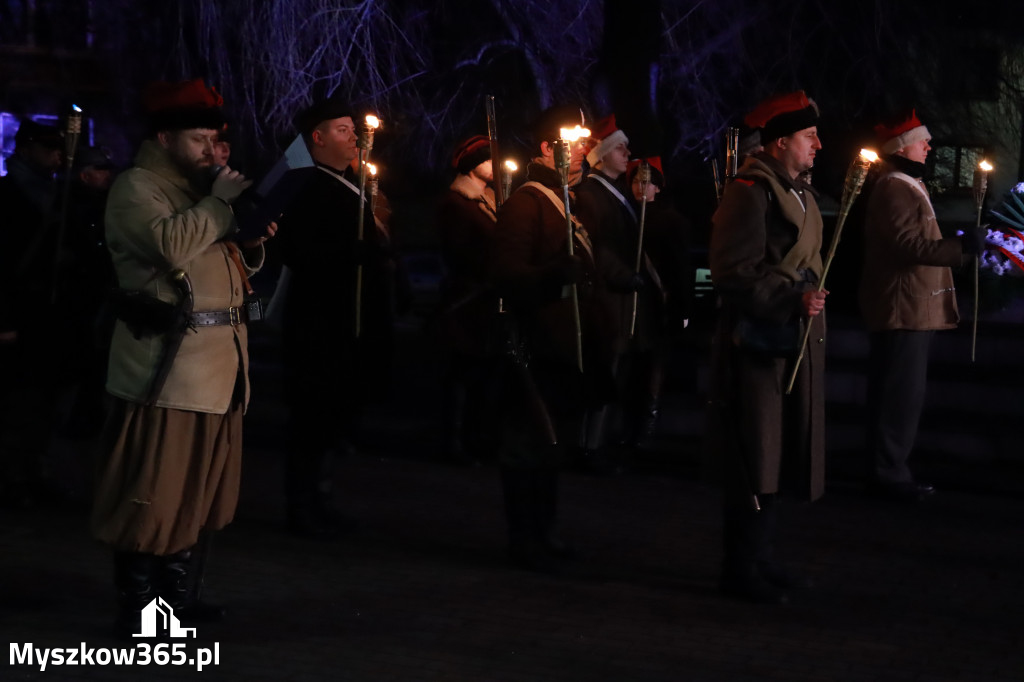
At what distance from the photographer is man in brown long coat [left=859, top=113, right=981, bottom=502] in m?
8.23

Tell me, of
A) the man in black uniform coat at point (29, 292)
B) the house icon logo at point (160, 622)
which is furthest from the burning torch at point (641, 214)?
the house icon logo at point (160, 622)

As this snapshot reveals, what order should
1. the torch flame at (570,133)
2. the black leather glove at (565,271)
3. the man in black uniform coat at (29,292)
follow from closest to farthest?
the black leather glove at (565,271) → the torch flame at (570,133) → the man in black uniform coat at (29,292)

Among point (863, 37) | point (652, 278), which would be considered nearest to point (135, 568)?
point (652, 278)

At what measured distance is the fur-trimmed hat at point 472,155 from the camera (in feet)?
29.5

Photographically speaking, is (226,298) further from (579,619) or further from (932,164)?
(932,164)

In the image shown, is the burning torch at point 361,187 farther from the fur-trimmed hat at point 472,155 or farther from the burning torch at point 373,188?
the fur-trimmed hat at point 472,155

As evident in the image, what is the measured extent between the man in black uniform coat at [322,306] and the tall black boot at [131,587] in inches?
66.6

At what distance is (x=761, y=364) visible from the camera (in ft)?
20.4

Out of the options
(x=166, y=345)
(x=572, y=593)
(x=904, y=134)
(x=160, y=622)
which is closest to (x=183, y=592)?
(x=160, y=622)

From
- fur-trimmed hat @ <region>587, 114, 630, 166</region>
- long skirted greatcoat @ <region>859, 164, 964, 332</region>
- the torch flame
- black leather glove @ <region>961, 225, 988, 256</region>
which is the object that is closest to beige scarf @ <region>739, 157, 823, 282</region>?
the torch flame

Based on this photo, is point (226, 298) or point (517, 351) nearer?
point (226, 298)

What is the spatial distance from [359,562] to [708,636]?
1762mm

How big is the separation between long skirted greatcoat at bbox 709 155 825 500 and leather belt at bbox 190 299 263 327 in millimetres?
1827

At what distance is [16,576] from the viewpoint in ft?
21.0
